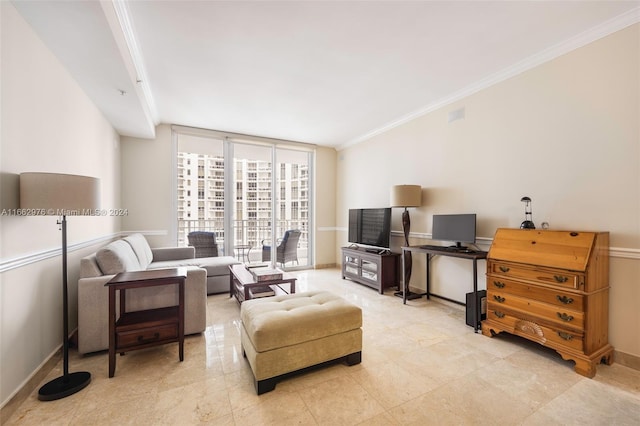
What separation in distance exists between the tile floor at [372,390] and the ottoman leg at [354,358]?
5 cm

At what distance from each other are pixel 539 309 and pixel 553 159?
4.82 ft

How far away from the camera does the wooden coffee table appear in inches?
121

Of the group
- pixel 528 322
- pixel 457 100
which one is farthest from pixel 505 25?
pixel 528 322

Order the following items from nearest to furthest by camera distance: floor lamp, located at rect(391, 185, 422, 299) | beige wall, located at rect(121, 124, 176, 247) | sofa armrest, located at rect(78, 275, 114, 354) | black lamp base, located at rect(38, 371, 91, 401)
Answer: black lamp base, located at rect(38, 371, 91, 401) < sofa armrest, located at rect(78, 275, 114, 354) < floor lamp, located at rect(391, 185, 422, 299) < beige wall, located at rect(121, 124, 176, 247)

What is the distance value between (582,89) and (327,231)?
4690 mm

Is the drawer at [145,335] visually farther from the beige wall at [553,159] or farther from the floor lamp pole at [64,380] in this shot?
the beige wall at [553,159]

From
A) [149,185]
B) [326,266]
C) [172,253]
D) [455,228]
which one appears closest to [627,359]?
[455,228]

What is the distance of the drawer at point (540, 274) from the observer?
6.94 feet

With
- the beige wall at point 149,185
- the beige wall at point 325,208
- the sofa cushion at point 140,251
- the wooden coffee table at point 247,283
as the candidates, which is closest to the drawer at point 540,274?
the wooden coffee table at point 247,283

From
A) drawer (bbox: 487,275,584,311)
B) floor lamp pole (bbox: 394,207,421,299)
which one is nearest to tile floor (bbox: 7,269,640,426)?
drawer (bbox: 487,275,584,311)

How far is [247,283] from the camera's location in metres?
3.09

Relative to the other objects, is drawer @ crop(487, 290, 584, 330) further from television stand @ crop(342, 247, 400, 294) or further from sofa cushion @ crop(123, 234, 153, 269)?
sofa cushion @ crop(123, 234, 153, 269)

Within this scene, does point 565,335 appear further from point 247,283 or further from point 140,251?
point 140,251

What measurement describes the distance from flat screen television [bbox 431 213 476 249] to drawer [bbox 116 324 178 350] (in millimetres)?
3142
